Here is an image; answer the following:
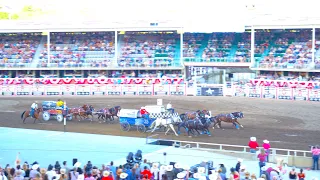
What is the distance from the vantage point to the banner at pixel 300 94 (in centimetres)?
4216

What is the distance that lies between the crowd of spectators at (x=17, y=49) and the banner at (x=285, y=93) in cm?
2406

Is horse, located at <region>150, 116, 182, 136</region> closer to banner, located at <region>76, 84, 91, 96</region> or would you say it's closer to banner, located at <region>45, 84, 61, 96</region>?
banner, located at <region>76, 84, 91, 96</region>

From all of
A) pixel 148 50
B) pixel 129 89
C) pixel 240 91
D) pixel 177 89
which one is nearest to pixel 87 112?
pixel 129 89

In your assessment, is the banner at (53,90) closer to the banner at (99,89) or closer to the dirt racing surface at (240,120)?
the dirt racing surface at (240,120)

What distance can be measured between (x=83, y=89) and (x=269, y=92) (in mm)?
14797

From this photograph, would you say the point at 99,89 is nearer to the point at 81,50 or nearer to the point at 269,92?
the point at 81,50

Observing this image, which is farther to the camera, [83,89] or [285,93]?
[83,89]

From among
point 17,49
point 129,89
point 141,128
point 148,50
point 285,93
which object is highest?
point 17,49

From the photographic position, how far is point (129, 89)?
46.9 metres

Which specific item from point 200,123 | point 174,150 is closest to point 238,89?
point 200,123

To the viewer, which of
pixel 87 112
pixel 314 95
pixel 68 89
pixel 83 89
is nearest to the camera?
pixel 87 112

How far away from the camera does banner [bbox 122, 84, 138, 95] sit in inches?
1839

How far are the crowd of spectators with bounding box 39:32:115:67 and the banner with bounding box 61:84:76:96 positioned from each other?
20.2ft

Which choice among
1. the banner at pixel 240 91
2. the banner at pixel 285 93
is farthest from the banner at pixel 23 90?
the banner at pixel 285 93
